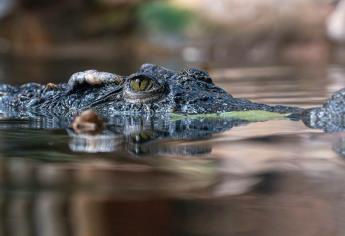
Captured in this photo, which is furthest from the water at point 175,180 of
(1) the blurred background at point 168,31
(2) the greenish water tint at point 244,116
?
(1) the blurred background at point 168,31

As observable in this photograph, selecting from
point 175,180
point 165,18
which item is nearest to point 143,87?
point 175,180

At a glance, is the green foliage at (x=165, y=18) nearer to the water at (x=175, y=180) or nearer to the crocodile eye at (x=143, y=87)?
the crocodile eye at (x=143, y=87)

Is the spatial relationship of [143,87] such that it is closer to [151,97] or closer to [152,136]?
[151,97]

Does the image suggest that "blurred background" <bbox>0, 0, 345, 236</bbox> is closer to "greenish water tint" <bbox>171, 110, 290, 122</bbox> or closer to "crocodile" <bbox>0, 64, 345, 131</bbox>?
"greenish water tint" <bbox>171, 110, 290, 122</bbox>

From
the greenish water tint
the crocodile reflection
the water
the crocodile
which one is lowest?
the water

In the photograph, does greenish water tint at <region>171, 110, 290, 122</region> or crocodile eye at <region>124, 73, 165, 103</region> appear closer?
greenish water tint at <region>171, 110, 290, 122</region>

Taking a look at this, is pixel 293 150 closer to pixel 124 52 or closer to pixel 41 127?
pixel 41 127

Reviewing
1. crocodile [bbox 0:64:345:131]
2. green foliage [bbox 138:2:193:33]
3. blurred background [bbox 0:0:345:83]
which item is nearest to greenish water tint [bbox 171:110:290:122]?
crocodile [bbox 0:64:345:131]

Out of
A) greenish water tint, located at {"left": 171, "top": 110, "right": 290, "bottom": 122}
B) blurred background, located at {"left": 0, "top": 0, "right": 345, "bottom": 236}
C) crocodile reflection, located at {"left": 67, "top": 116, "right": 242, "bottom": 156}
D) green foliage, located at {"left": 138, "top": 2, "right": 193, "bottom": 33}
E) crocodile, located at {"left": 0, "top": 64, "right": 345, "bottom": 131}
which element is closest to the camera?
blurred background, located at {"left": 0, "top": 0, "right": 345, "bottom": 236}

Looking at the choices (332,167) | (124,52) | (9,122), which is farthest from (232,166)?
(124,52)
